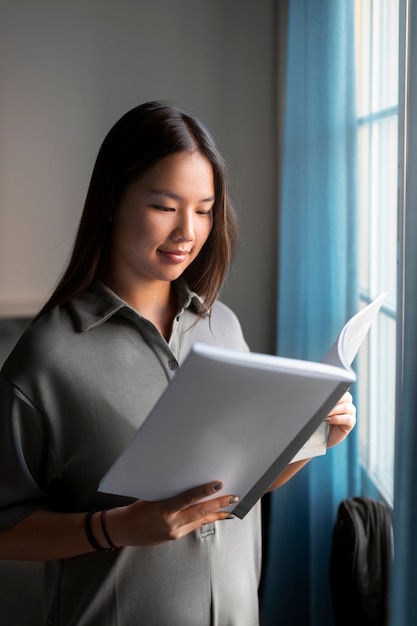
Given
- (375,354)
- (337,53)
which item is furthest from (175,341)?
(337,53)

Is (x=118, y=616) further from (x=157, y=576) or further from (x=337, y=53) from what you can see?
(x=337, y=53)

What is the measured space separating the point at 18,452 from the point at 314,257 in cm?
127

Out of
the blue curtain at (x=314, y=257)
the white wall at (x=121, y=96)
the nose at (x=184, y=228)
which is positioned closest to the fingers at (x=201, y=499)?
the nose at (x=184, y=228)

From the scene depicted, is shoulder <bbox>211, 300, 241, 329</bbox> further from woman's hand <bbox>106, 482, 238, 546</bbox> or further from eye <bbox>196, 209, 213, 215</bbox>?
woman's hand <bbox>106, 482, 238, 546</bbox>

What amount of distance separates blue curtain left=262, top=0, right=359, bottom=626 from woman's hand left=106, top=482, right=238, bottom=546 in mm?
1105

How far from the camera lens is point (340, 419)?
1170 mm

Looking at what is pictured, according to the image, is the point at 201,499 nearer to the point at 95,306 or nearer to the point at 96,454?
the point at 96,454

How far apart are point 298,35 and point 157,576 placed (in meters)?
1.69

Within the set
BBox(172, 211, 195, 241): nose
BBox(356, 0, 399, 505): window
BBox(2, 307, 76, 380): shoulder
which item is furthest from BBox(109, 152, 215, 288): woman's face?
BBox(356, 0, 399, 505): window

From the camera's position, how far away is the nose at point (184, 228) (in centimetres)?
112

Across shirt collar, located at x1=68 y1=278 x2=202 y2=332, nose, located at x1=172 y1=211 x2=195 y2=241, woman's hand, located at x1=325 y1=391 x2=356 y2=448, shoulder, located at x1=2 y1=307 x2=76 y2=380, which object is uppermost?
nose, located at x1=172 y1=211 x2=195 y2=241

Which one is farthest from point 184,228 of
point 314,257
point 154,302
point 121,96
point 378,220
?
point 121,96

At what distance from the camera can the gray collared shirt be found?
1.08 meters

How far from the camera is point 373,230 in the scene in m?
2.00
